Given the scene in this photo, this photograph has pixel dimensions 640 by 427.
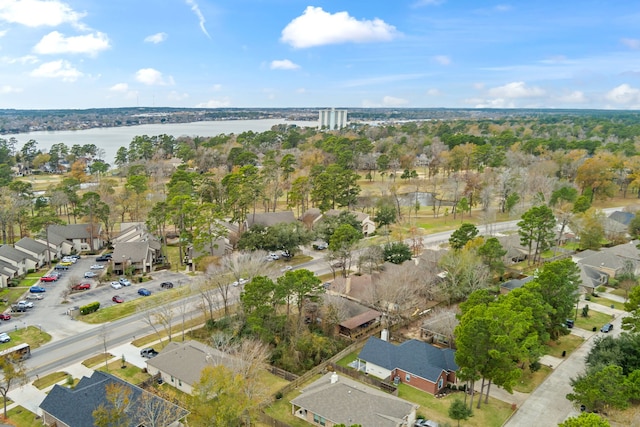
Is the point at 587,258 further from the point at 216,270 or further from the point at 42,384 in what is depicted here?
the point at 42,384

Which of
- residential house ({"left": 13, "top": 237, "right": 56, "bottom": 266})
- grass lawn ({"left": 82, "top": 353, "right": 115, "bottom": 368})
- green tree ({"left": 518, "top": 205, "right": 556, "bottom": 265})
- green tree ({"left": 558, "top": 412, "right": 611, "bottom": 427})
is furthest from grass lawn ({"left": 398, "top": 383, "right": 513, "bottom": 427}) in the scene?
residential house ({"left": 13, "top": 237, "right": 56, "bottom": 266})

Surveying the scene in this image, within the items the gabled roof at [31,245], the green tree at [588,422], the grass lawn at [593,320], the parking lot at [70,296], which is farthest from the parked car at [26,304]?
the grass lawn at [593,320]

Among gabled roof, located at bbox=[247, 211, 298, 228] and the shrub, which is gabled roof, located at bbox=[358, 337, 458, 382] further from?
gabled roof, located at bbox=[247, 211, 298, 228]

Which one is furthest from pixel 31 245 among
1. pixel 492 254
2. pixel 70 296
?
pixel 492 254

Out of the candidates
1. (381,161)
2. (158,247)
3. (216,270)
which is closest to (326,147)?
(381,161)

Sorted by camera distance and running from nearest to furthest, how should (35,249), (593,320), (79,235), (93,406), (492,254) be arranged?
(93,406), (593,320), (492,254), (35,249), (79,235)

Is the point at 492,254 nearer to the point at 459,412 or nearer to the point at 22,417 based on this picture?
the point at 459,412
